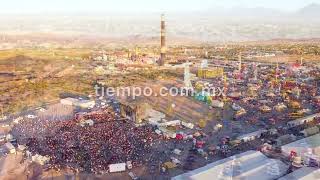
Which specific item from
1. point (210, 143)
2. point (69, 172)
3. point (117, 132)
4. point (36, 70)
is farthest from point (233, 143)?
point (36, 70)

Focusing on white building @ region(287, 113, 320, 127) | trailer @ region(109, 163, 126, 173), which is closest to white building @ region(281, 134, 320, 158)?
white building @ region(287, 113, 320, 127)

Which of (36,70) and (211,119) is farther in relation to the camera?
(36,70)

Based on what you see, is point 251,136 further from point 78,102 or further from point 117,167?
point 78,102

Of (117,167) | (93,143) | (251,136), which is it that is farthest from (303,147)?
(93,143)

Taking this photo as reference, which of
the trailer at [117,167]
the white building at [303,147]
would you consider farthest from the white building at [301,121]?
the trailer at [117,167]

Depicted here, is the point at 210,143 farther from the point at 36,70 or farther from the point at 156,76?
the point at 36,70

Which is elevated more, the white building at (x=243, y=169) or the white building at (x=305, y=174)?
the white building at (x=305, y=174)

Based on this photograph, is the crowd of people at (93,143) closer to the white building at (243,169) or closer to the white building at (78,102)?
the white building at (243,169)
